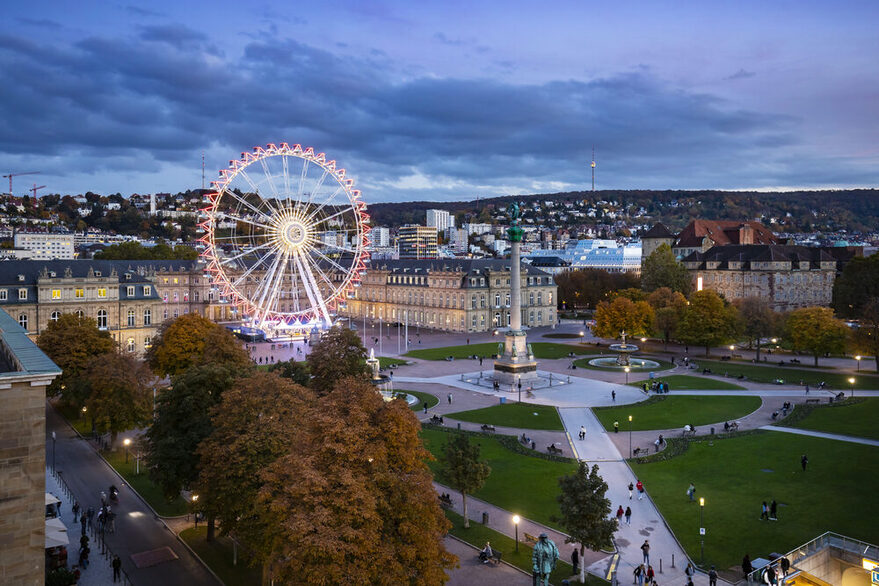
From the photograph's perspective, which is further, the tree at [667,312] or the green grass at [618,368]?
the tree at [667,312]

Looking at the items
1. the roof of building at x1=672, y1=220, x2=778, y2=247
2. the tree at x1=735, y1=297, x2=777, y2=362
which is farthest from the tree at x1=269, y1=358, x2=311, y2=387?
the roof of building at x1=672, y1=220, x2=778, y2=247

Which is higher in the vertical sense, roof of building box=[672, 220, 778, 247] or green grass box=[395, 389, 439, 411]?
roof of building box=[672, 220, 778, 247]

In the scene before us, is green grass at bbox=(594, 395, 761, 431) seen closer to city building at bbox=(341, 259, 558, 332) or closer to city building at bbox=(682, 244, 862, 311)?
city building at bbox=(341, 259, 558, 332)

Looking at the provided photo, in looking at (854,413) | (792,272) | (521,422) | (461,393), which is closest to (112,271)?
(461,393)

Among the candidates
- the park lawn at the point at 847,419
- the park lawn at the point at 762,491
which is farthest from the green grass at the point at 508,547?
the park lawn at the point at 847,419

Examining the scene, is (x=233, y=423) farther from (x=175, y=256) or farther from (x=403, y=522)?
(x=175, y=256)

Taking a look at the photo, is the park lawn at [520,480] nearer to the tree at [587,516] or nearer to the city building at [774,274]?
the tree at [587,516]
